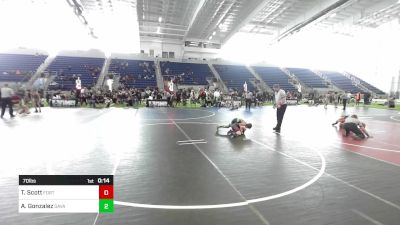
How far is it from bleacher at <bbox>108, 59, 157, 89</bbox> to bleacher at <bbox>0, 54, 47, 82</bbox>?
985 centimetres

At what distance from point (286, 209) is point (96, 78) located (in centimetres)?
3705

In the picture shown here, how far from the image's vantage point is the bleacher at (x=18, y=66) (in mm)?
33406

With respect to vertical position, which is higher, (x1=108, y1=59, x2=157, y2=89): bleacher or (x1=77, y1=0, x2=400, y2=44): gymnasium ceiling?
(x1=77, y1=0, x2=400, y2=44): gymnasium ceiling

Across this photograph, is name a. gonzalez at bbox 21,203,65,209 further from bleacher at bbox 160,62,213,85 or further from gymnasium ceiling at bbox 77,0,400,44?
bleacher at bbox 160,62,213,85

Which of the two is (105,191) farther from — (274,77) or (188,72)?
(274,77)

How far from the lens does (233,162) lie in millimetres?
6715

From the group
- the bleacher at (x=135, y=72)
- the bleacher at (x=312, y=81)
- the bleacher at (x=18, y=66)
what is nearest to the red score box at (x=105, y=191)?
the bleacher at (x=135, y=72)

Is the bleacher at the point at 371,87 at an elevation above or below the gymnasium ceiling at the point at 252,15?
below

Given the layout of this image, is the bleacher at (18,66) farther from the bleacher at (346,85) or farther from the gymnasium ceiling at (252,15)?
the bleacher at (346,85)

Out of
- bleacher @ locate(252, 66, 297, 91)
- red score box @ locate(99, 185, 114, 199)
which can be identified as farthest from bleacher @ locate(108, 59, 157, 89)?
red score box @ locate(99, 185, 114, 199)

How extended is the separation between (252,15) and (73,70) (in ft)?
83.1

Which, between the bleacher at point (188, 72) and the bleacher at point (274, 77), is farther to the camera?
the bleacher at point (274, 77)

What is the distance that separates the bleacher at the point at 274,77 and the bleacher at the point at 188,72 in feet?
32.0

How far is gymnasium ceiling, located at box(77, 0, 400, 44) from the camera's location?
101 feet
